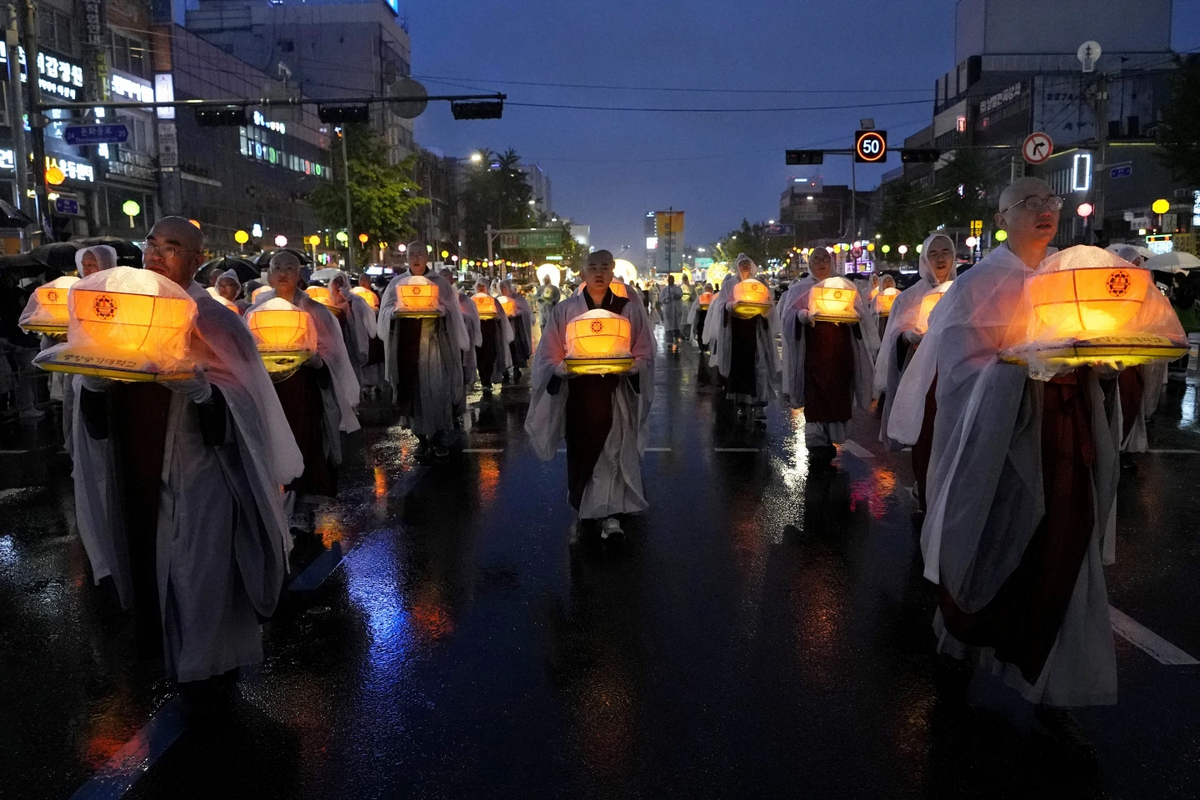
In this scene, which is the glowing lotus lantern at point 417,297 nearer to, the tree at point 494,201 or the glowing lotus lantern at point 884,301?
the glowing lotus lantern at point 884,301

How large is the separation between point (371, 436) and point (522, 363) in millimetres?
8122

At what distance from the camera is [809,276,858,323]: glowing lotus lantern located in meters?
9.46

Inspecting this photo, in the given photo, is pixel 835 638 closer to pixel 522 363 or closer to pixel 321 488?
pixel 321 488

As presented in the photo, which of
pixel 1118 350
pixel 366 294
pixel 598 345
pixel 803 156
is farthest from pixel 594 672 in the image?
pixel 803 156

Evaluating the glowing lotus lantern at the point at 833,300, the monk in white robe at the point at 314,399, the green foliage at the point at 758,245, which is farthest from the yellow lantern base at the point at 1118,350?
the green foliage at the point at 758,245

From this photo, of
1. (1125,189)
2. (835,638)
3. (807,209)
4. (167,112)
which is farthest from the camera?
(807,209)

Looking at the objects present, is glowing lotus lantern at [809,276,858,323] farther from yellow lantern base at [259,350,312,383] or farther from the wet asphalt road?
yellow lantern base at [259,350,312,383]

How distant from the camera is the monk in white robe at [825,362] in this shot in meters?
9.73

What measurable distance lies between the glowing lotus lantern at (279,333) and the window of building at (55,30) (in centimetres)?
3078

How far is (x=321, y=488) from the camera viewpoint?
7.22 metres

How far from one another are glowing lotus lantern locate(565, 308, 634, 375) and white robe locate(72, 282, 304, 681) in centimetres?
252

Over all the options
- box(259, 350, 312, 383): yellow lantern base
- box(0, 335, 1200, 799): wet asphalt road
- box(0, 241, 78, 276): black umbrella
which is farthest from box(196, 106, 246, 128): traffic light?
box(259, 350, 312, 383): yellow lantern base

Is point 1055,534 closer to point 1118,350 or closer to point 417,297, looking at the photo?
point 1118,350

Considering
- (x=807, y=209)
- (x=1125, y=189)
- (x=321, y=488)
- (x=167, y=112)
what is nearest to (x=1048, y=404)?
(x=321, y=488)
